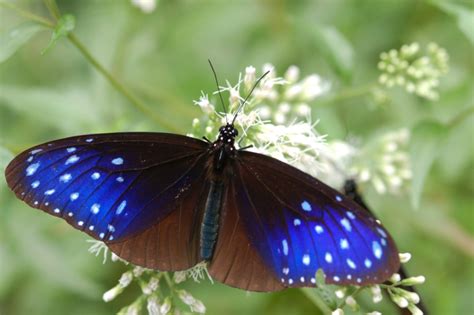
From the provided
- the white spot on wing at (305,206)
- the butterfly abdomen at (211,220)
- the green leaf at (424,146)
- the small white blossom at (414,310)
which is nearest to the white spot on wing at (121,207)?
the butterfly abdomen at (211,220)

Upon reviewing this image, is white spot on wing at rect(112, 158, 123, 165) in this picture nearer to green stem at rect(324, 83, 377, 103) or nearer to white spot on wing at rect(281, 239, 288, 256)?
white spot on wing at rect(281, 239, 288, 256)

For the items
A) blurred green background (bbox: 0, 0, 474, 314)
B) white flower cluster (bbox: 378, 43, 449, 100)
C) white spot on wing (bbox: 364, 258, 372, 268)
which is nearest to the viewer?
white spot on wing (bbox: 364, 258, 372, 268)

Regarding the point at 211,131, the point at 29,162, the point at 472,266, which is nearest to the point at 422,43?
the point at 472,266

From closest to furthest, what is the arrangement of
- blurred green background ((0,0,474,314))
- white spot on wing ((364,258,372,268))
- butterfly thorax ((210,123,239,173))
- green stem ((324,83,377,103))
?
white spot on wing ((364,258,372,268))
butterfly thorax ((210,123,239,173))
green stem ((324,83,377,103))
blurred green background ((0,0,474,314))

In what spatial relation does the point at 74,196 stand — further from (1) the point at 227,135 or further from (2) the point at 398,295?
(2) the point at 398,295

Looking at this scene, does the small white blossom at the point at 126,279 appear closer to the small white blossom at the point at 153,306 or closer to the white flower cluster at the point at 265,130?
the small white blossom at the point at 153,306

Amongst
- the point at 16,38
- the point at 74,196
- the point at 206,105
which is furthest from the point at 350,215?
the point at 16,38

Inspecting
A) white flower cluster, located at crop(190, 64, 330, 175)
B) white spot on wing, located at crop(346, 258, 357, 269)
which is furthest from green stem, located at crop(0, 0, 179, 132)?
white spot on wing, located at crop(346, 258, 357, 269)

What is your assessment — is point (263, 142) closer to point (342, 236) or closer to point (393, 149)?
point (342, 236)
